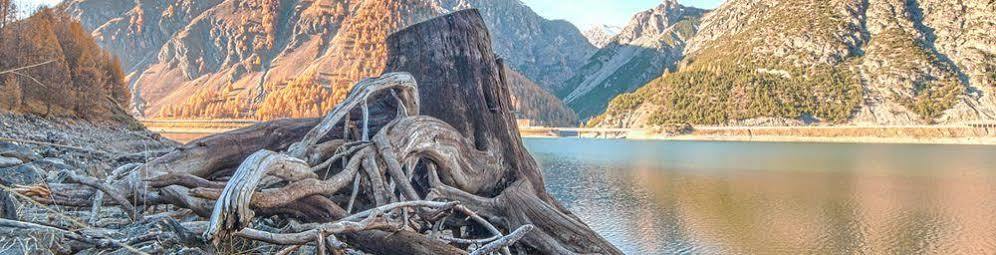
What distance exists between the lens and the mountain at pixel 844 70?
276 ft

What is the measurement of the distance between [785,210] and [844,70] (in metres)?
94.4

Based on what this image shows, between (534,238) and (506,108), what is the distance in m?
1.66

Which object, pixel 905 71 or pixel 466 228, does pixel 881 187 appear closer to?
pixel 466 228

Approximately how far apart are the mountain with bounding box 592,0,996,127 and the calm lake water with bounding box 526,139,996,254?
219 feet

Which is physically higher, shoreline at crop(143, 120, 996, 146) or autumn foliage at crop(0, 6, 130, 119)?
autumn foliage at crop(0, 6, 130, 119)

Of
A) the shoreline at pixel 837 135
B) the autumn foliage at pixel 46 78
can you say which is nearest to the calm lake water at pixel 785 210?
the autumn foliage at pixel 46 78

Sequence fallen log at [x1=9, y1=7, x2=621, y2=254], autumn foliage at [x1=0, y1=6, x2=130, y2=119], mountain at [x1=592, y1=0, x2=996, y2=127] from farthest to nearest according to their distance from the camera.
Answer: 1. mountain at [x1=592, y1=0, x2=996, y2=127]
2. autumn foliage at [x1=0, y1=6, x2=130, y2=119]
3. fallen log at [x1=9, y1=7, x2=621, y2=254]

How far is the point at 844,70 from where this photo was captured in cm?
9638

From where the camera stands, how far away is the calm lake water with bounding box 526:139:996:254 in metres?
12.6

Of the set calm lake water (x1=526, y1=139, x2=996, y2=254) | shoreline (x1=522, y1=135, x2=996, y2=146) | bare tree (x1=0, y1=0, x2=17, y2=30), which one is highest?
bare tree (x1=0, y1=0, x2=17, y2=30)

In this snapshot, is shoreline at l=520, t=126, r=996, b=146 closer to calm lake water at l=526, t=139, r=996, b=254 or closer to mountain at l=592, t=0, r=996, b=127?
mountain at l=592, t=0, r=996, b=127

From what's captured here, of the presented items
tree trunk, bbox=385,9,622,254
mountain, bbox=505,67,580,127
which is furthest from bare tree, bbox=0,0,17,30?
mountain, bbox=505,67,580,127

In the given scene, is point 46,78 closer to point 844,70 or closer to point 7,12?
point 7,12

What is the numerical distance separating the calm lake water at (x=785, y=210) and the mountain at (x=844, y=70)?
6665cm
